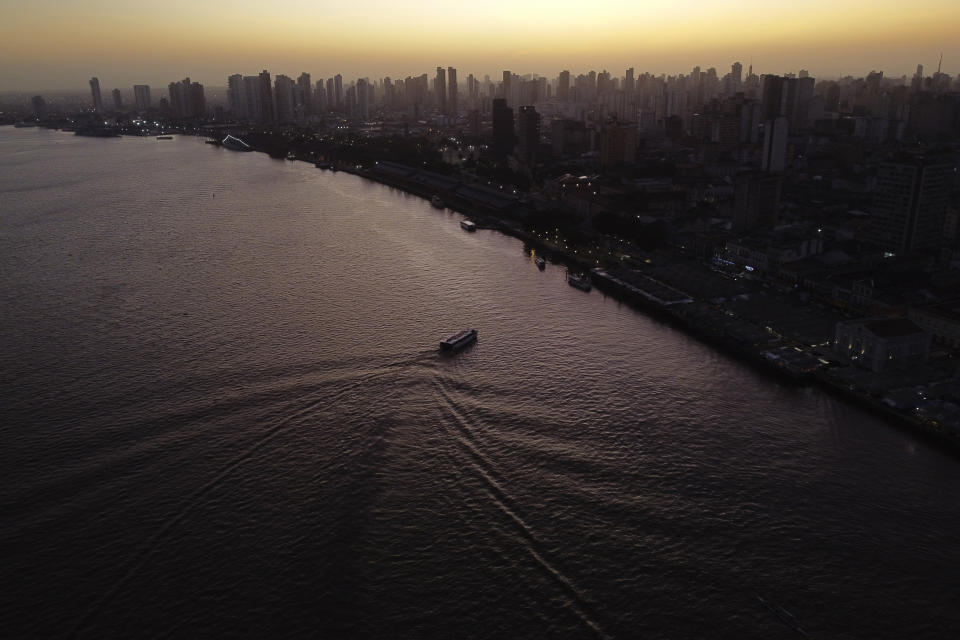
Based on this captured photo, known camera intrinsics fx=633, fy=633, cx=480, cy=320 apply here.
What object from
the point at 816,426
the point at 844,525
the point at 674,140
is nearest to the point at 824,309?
the point at 816,426

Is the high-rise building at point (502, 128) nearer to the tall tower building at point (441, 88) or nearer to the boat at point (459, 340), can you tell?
the boat at point (459, 340)

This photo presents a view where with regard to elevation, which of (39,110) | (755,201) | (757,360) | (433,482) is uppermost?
(39,110)

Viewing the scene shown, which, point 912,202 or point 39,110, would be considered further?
point 39,110

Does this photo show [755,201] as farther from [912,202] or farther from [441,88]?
[441,88]

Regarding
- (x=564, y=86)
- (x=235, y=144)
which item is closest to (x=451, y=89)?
(x=564, y=86)

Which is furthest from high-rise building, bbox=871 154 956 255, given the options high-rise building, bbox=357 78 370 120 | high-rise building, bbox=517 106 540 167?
high-rise building, bbox=357 78 370 120

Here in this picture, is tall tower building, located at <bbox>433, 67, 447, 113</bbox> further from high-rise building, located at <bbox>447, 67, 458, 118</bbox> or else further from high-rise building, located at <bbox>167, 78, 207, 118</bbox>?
high-rise building, located at <bbox>167, 78, 207, 118</bbox>

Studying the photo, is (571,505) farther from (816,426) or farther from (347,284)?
(347,284)
